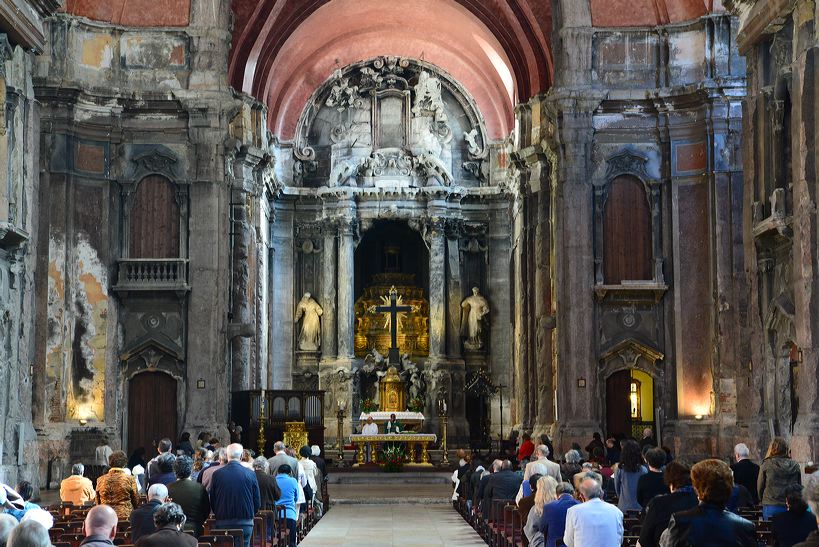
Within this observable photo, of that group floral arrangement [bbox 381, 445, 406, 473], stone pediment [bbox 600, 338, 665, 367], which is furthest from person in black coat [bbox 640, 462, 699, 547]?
floral arrangement [bbox 381, 445, 406, 473]

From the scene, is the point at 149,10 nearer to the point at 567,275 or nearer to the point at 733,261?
the point at 567,275

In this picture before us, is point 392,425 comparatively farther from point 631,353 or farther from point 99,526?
point 99,526

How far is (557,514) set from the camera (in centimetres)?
1370

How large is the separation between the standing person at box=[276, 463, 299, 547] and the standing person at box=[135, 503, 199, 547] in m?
8.74

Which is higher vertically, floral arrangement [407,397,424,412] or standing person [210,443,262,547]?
floral arrangement [407,397,424,412]

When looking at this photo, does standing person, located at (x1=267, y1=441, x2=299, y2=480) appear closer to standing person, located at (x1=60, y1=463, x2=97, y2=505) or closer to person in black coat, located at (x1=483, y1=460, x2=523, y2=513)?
standing person, located at (x1=60, y1=463, x2=97, y2=505)

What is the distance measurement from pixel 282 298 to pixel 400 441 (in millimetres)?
11615

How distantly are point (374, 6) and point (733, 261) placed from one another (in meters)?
19.2

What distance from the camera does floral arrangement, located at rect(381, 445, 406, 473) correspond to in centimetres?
3703

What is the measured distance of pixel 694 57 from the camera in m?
34.0

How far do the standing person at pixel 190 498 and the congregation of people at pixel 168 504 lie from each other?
0.01 meters

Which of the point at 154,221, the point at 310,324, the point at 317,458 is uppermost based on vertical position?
the point at 154,221

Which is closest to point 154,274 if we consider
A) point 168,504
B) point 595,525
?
point 595,525

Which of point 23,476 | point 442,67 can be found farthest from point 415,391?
point 23,476
